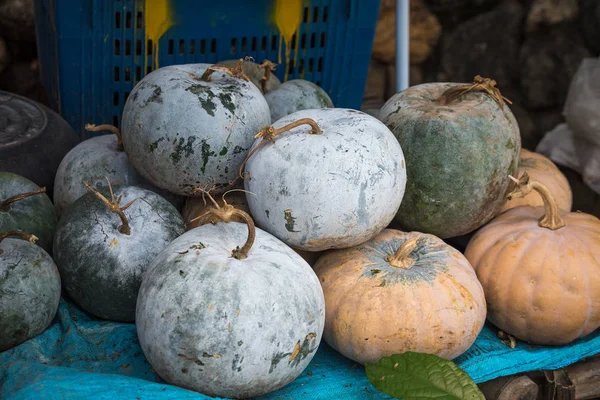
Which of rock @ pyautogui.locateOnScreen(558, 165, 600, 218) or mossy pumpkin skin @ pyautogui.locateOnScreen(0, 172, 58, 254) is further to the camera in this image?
rock @ pyautogui.locateOnScreen(558, 165, 600, 218)

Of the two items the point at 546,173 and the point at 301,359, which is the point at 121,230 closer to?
the point at 301,359

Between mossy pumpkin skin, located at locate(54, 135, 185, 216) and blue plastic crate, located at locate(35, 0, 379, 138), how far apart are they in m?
0.38

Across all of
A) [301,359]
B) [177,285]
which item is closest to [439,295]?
[301,359]

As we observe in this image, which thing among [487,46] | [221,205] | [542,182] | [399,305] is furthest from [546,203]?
[487,46]

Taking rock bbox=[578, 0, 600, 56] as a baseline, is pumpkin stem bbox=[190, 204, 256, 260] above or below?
below

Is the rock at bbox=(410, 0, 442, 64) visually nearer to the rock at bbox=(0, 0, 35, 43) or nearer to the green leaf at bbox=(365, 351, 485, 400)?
the rock at bbox=(0, 0, 35, 43)

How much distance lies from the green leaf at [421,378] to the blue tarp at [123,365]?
11 centimetres

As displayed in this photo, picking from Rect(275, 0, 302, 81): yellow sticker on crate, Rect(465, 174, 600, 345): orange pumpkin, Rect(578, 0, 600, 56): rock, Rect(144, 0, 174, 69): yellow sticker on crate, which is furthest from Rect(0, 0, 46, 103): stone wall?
Rect(578, 0, 600, 56): rock

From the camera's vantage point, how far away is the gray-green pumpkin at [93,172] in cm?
211

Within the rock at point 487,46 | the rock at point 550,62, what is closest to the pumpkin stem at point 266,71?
the rock at point 487,46

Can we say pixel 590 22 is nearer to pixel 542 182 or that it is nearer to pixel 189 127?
pixel 542 182

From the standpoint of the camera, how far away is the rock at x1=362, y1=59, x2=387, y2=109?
4082mm

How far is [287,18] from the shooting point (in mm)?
2615

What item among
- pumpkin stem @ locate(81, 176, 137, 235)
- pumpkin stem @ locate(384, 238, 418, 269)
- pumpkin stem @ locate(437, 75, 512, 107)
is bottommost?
pumpkin stem @ locate(384, 238, 418, 269)
